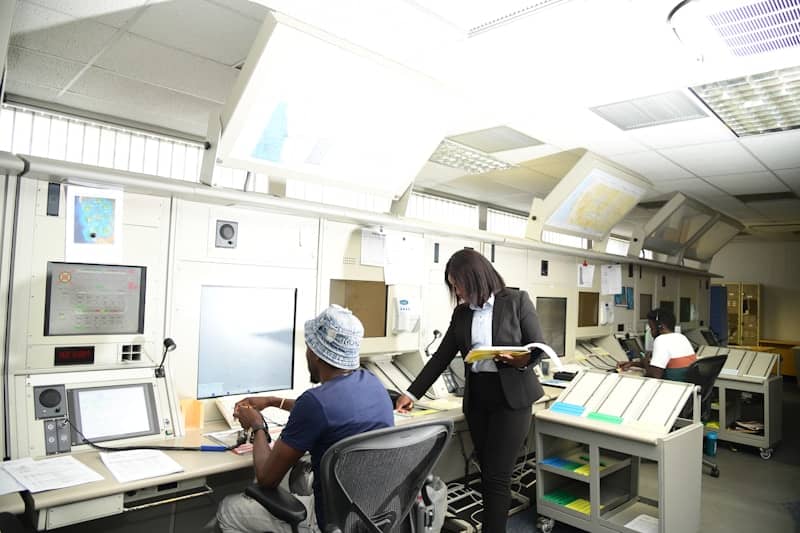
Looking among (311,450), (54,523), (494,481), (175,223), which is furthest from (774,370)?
(54,523)

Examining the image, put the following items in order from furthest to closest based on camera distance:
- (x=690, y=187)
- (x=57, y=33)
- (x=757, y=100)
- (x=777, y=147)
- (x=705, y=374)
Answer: (x=690, y=187), (x=705, y=374), (x=777, y=147), (x=757, y=100), (x=57, y=33)

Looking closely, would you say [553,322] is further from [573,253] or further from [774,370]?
[774,370]

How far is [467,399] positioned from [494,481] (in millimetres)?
362

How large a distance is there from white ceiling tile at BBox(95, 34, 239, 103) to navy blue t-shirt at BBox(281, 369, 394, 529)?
1.82m

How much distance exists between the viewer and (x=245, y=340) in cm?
245

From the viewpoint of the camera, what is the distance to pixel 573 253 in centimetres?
434

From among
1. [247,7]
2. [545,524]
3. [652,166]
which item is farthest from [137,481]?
[652,166]

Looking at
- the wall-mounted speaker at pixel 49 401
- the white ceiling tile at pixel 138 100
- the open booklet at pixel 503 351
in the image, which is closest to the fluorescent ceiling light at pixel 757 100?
the open booklet at pixel 503 351

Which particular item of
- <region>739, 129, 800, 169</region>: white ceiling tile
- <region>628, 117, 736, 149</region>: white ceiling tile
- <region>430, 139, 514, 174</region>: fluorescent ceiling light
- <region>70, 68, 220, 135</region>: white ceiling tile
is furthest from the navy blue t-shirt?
<region>739, 129, 800, 169</region>: white ceiling tile

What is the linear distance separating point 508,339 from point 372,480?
3.57 ft

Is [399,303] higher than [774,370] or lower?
higher

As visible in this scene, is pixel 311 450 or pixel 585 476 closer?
pixel 311 450

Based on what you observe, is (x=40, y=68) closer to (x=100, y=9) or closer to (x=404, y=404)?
(x=100, y=9)

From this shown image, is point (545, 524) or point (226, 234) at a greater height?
point (226, 234)
